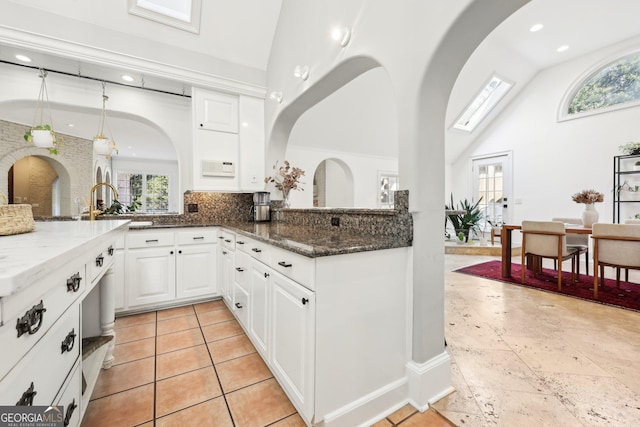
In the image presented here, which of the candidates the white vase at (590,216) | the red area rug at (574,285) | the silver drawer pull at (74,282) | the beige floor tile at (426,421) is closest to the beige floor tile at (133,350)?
the silver drawer pull at (74,282)

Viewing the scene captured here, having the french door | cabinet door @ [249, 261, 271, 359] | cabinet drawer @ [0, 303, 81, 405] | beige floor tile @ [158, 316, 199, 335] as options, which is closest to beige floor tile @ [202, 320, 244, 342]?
beige floor tile @ [158, 316, 199, 335]

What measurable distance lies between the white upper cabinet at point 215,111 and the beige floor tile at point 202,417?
2.71 m

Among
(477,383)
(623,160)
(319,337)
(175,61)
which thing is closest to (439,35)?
(319,337)

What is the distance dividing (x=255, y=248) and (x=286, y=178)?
57.4 inches

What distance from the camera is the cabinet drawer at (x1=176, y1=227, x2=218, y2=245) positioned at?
2776 mm

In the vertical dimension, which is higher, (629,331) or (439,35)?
(439,35)

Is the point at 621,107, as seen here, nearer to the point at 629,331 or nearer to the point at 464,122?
the point at 464,122

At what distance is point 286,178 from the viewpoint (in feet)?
10.3

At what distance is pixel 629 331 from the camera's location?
2.17 meters

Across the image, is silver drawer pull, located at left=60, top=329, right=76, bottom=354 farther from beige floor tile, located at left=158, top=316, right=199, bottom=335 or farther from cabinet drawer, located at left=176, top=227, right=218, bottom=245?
cabinet drawer, located at left=176, top=227, right=218, bottom=245

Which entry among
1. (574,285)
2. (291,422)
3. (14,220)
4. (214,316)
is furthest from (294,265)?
(574,285)

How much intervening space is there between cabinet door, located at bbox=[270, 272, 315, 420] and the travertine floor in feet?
2.49

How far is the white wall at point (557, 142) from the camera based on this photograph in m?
4.75

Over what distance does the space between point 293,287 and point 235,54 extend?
120 inches
